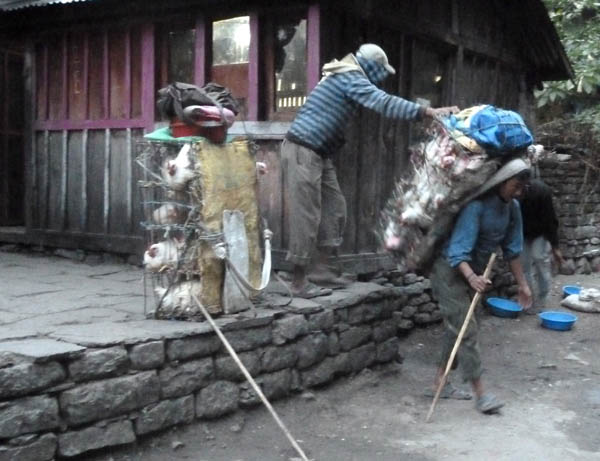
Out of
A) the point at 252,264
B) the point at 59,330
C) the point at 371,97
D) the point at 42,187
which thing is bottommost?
the point at 59,330

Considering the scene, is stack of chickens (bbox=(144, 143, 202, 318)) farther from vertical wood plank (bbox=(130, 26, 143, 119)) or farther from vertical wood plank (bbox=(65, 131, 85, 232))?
vertical wood plank (bbox=(65, 131, 85, 232))

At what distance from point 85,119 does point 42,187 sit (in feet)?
3.16

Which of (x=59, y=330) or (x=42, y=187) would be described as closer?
(x=59, y=330)

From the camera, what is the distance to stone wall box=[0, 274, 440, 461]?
151 inches

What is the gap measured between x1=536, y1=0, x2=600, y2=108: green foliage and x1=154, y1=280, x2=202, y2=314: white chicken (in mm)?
8709

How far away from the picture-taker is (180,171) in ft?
15.8

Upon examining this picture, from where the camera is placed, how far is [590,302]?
9078 millimetres

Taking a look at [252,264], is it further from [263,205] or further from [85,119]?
[85,119]

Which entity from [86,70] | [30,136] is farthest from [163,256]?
[30,136]

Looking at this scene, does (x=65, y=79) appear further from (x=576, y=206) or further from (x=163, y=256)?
(x=576, y=206)

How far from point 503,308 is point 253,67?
4099mm

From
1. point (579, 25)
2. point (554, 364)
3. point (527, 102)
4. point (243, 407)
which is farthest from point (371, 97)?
point (579, 25)

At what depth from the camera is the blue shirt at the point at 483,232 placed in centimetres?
508

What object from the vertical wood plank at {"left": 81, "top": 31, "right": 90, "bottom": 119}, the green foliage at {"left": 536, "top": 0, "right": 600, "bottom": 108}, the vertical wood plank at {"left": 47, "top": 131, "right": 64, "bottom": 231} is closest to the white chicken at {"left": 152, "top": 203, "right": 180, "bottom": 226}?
the vertical wood plank at {"left": 81, "top": 31, "right": 90, "bottom": 119}
